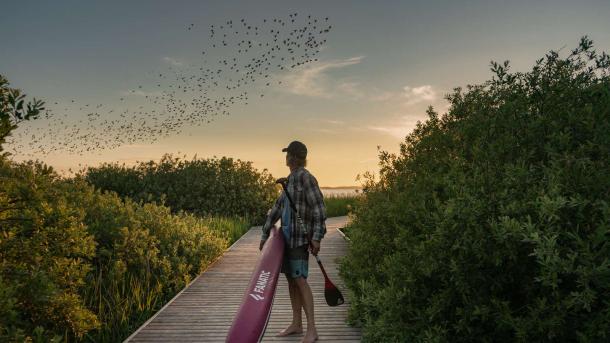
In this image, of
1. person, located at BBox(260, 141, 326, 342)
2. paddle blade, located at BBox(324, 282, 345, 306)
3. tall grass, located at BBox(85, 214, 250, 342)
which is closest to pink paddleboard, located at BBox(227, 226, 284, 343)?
person, located at BBox(260, 141, 326, 342)

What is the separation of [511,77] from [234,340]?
3.88 metres

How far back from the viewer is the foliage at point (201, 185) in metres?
22.5

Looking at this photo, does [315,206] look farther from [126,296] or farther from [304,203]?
[126,296]

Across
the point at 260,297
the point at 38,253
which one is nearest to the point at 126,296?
the point at 38,253

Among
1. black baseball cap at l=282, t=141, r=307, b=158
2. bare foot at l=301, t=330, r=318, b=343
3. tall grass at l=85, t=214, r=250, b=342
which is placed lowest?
bare foot at l=301, t=330, r=318, b=343

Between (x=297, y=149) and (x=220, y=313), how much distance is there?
3112 millimetres

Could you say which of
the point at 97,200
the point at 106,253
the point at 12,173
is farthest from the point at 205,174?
the point at 12,173

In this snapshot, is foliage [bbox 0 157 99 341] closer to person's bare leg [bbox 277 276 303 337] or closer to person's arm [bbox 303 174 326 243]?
person's bare leg [bbox 277 276 303 337]

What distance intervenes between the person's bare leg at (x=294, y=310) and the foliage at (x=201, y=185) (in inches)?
623

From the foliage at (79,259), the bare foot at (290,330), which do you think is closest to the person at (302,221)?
the bare foot at (290,330)

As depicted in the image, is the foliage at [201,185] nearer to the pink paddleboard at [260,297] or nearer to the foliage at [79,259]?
the foliage at [79,259]

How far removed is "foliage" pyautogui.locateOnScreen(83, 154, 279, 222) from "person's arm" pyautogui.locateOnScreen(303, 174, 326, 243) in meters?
16.5

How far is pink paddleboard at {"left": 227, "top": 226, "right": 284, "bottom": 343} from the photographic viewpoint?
5.24 m

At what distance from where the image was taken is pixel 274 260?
5.67 metres
